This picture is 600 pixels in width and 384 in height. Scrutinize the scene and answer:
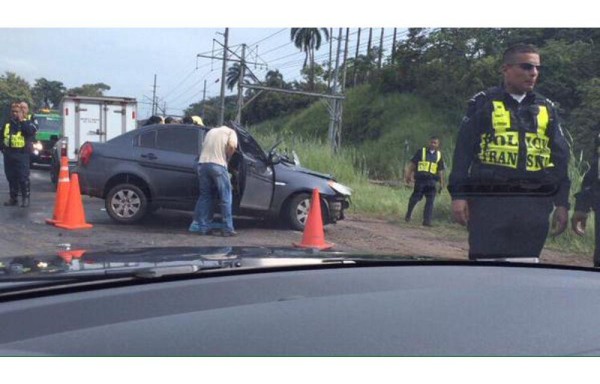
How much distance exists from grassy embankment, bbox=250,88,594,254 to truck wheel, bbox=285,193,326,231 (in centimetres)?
20

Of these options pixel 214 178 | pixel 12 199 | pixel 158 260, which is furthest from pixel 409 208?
pixel 12 199

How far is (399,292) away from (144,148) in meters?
1.71

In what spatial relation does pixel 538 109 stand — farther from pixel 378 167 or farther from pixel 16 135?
pixel 16 135

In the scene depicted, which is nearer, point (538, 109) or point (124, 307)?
point (124, 307)

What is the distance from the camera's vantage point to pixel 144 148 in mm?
3412

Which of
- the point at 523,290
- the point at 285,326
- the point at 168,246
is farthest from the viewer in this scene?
the point at 168,246

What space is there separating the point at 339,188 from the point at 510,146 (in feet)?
3.41

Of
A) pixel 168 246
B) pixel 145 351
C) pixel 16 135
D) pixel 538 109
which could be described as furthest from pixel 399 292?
pixel 16 135

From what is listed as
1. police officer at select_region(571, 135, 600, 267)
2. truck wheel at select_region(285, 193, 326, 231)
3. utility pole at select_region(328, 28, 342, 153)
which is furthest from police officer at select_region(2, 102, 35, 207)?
police officer at select_region(571, 135, 600, 267)

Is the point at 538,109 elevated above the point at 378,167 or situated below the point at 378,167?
above

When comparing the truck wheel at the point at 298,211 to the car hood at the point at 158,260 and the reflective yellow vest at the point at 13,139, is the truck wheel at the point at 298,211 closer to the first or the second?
the car hood at the point at 158,260

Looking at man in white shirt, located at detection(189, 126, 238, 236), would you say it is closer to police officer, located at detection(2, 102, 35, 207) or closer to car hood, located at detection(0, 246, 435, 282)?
car hood, located at detection(0, 246, 435, 282)

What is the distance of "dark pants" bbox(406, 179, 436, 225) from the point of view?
3.84 meters

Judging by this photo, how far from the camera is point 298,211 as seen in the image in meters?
3.62
